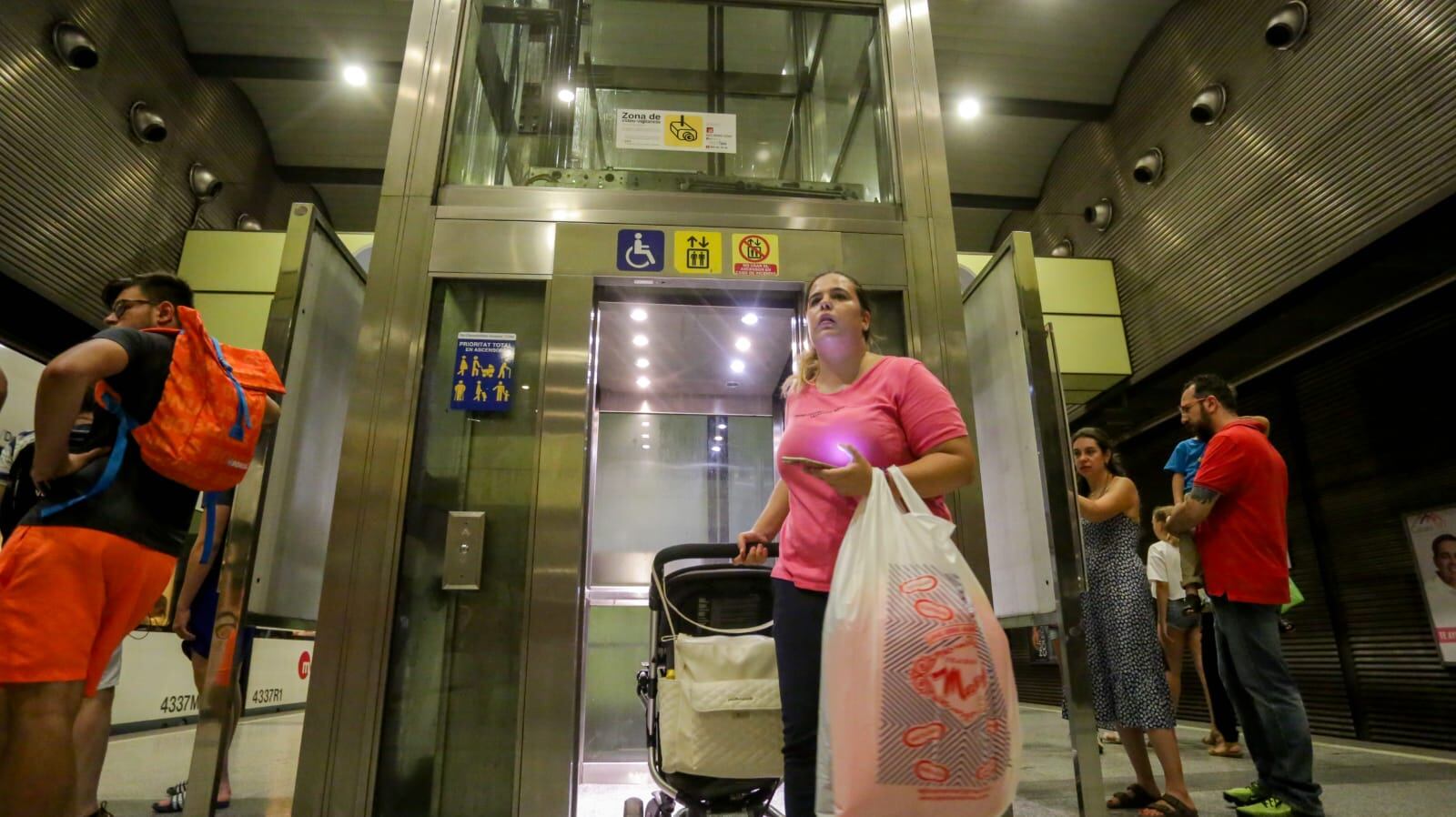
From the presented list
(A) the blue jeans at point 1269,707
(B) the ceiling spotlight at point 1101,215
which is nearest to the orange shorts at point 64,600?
(A) the blue jeans at point 1269,707

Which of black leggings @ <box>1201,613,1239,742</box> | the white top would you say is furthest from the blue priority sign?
the white top

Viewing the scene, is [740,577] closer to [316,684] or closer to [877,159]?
[316,684]

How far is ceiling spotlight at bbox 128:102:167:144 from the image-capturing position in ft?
20.1

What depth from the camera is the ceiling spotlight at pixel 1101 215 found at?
7371 millimetres

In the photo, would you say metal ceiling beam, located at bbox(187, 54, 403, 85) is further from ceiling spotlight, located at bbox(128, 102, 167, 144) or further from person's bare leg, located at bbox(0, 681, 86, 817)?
person's bare leg, located at bbox(0, 681, 86, 817)

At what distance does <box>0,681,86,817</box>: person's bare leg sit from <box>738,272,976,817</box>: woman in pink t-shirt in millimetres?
1778

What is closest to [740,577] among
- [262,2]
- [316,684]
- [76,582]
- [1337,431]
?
[316,684]

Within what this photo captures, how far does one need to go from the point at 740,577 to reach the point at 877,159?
86.3 inches

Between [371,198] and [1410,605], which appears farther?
[371,198]

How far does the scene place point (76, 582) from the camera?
188cm

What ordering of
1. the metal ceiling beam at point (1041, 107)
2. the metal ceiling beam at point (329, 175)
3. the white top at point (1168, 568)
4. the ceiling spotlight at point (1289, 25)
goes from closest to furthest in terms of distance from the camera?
the ceiling spotlight at point (1289, 25), the white top at point (1168, 568), the metal ceiling beam at point (1041, 107), the metal ceiling beam at point (329, 175)

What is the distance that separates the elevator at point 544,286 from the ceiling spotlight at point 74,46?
4074 millimetres

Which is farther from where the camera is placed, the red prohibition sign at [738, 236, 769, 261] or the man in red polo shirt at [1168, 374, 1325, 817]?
the red prohibition sign at [738, 236, 769, 261]

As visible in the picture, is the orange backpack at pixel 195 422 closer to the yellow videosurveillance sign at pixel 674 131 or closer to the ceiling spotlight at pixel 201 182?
the yellow videosurveillance sign at pixel 674 131
